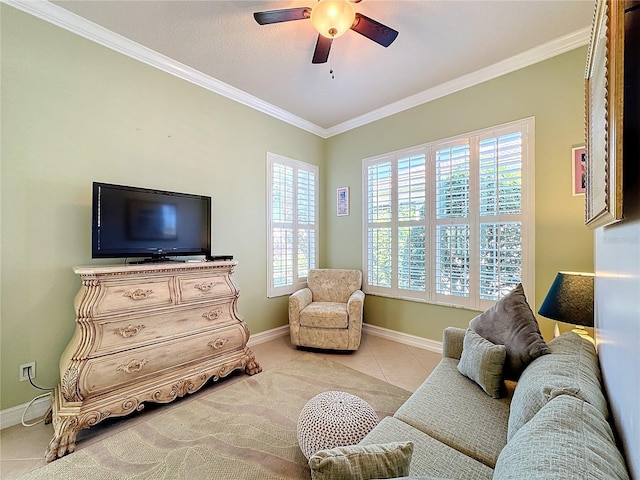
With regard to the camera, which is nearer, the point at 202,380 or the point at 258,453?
the point at 258,453

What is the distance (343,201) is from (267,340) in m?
2.19

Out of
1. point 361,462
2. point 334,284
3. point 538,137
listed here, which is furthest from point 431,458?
point 538,137

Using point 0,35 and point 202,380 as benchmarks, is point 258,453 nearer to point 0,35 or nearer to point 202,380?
point 202,380

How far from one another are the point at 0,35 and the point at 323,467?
3188 mm

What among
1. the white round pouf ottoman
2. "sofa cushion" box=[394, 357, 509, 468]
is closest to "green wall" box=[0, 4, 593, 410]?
"sofa cushion" box=[394, 357, 509, 468]

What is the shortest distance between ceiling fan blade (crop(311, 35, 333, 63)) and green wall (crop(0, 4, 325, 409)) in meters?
1.46

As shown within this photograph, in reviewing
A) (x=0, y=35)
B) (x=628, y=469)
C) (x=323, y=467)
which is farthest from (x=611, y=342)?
(x=0, y=35)

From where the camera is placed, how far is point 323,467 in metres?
0.65

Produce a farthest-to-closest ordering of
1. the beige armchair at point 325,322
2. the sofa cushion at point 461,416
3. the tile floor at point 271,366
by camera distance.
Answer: the beige armchair at point 325,322, the tile floor at point 271,366, the sofa cushion at point 461,416

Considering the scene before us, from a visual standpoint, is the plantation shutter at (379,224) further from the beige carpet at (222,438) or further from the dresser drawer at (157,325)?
the dresser drawer at (157,325)

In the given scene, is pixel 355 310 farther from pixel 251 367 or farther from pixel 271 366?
pixel 251 367

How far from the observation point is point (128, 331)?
6.23 ft

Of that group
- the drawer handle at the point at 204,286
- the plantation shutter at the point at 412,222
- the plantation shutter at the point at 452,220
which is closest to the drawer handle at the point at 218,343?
the drawer handle at the point at 204,286

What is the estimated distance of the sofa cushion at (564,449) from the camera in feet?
1.94
